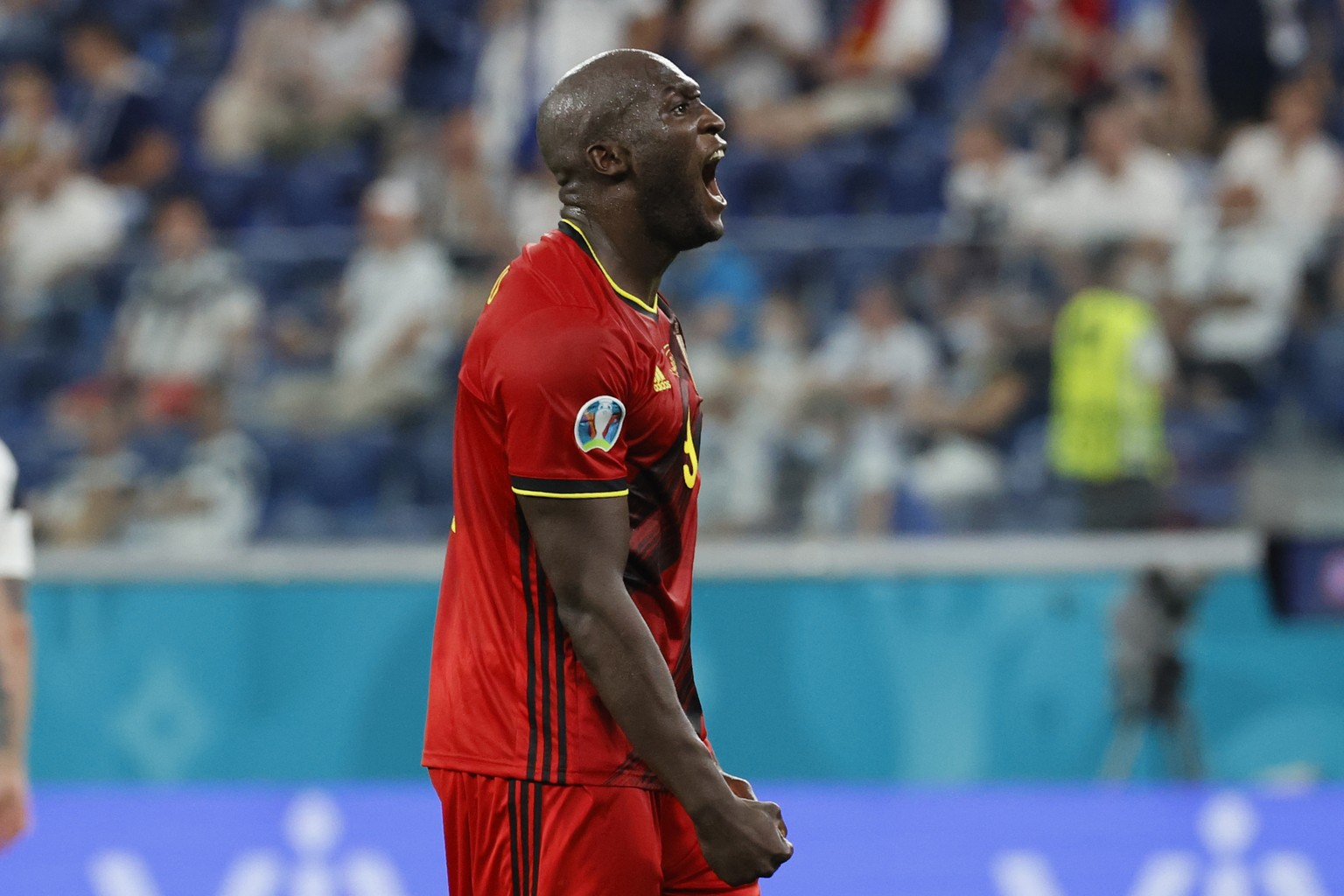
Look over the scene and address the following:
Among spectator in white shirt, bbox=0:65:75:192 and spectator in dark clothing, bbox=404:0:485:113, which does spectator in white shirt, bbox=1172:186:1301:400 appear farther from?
spectator in white shirt, bbox=0:65:75:192

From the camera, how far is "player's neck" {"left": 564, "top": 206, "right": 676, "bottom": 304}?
2799 mm

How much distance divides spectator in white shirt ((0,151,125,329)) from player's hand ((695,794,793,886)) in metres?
5.37

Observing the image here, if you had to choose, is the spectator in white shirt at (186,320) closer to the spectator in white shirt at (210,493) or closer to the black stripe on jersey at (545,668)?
the spectator in white shirt at (210,493)

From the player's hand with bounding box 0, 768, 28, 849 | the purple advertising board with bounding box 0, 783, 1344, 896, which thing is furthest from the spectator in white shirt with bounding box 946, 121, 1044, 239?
the player's hand with bounding box 0, 768, 28, 849

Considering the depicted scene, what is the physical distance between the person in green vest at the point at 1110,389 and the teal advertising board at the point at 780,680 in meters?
0.45

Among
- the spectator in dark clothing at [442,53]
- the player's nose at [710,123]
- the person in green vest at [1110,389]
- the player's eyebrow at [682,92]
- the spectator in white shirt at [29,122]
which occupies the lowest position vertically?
the person in green vest at [1110,389]

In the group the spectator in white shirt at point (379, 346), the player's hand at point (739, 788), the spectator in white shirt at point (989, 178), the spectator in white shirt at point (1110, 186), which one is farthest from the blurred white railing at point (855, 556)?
the player's hand at point (739, 788)

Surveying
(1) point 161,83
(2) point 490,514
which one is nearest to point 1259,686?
(2) point 490,514

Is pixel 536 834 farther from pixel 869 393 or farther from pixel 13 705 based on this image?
pixel 869 393

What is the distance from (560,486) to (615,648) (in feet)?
0.78

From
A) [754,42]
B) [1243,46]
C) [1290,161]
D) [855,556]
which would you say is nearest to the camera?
[855,556]

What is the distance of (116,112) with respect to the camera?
9.96 meters

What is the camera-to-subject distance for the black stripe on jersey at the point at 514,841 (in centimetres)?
278

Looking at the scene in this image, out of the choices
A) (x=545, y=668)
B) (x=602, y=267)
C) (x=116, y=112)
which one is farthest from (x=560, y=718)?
(x=116, y=112)
